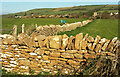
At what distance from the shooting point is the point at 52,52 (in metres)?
4.61

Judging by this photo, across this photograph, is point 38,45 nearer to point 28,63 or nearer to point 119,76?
point 28,63

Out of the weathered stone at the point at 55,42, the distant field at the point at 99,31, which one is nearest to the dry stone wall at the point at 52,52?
the weathered stone at the point at 55,42

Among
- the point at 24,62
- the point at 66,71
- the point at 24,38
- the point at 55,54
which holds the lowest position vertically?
the point at 66,71

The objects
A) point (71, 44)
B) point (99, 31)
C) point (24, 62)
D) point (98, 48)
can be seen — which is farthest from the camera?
point (99, 31)

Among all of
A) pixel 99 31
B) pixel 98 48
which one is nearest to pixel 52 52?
pixel 98 48

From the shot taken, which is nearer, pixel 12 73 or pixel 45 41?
pixel 45 41

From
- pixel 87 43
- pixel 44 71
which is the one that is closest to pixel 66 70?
pixel 44 71

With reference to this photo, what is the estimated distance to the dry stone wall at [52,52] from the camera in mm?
4223

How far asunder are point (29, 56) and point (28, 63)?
0.83ft

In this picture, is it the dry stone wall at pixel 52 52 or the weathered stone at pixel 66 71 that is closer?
the dry stone wall at pixel 52 52

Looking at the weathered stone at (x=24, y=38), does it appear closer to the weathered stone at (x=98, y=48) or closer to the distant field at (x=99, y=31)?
the weathered stone at (x=98, y=48)

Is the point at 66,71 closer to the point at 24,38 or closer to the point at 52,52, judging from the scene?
the point at 52,52

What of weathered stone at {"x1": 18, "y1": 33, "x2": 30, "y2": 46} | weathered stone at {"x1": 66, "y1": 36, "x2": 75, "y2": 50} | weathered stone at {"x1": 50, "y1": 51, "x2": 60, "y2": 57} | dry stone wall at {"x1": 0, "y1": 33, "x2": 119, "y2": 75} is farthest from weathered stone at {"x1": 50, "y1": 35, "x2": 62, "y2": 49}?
weathered stone at {"x1": 18, "y1": 33, "x2": 30, "y2": 46}

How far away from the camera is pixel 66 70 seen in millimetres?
4562
